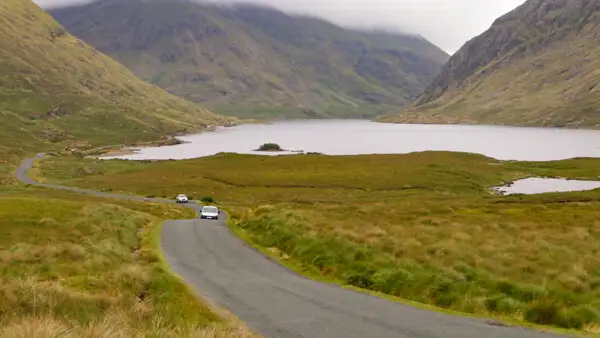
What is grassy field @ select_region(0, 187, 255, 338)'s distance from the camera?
10797 millimetres

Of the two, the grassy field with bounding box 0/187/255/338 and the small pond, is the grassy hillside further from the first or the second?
the small pond

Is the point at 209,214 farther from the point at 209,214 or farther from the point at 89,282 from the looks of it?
the point at 89,282

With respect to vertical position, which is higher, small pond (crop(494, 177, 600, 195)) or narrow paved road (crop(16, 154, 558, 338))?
small pond (crop(494, 177, 600, 195))

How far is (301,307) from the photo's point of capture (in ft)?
60.4

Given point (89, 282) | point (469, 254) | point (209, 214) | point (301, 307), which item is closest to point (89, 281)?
point (89, 282)

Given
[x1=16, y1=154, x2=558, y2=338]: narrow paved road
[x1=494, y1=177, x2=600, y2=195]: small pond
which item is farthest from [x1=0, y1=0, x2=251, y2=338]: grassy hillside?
[x1=494, y1=177, x2=600, y2=195]: small pond

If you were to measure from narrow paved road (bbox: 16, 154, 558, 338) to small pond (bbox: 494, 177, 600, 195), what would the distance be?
8070 centimetres

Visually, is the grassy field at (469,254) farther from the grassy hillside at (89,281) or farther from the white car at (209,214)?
the white car at (209,214)

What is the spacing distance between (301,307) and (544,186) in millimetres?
99191

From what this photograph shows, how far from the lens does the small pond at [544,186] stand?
98.3 metres

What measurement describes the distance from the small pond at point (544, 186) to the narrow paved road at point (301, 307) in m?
80.7

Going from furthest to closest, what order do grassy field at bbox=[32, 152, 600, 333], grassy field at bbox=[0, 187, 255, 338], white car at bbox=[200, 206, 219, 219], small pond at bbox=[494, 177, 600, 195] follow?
1. small pond at bbox=[494, 177, 600, 195]
2. white car at bbox=[200, 206, 219, 219]
3. grassy field at bbox=[32, 152, 600, 333]
4. grassy field at bbox=[0, 187, 255, 338]

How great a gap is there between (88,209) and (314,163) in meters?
103

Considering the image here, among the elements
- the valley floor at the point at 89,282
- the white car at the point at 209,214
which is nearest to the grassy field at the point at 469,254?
the valley floor at the point at 89,282
